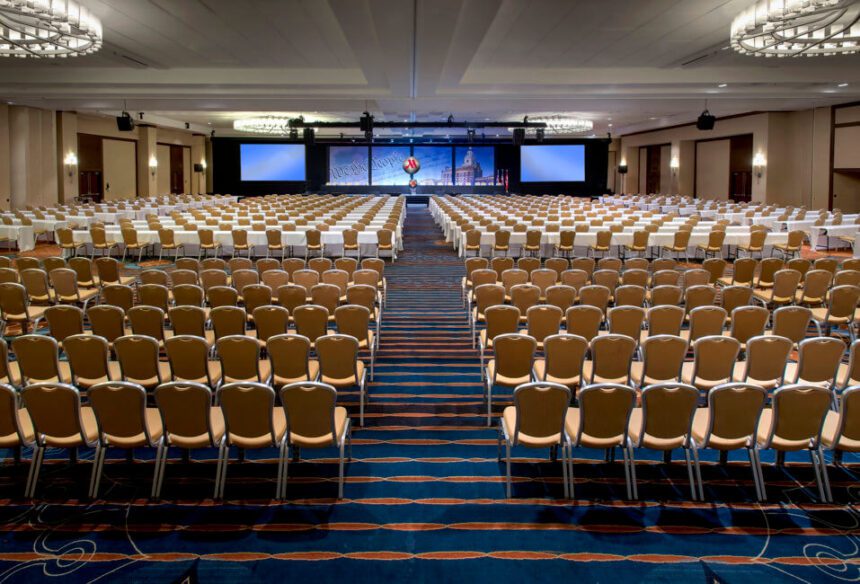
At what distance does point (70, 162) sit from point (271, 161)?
1747cm

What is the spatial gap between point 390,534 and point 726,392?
2.36m

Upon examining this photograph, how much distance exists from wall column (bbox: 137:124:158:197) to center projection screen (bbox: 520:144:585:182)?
Answer: 21569 millimetres

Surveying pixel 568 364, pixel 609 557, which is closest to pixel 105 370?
pixel 568 364

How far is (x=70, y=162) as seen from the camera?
2922cm

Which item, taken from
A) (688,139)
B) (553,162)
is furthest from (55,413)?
(553,162)

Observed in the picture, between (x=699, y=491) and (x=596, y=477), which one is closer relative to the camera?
(x=699, y=491)

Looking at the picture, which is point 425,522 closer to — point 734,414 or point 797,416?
point 734,414

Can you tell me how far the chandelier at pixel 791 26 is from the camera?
31.5 feet

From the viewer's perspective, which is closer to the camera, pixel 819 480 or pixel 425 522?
pixel 425 522

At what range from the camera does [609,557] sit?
14.0 feet

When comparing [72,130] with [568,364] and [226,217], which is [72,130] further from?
[568,364]

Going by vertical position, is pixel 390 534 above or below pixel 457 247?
below

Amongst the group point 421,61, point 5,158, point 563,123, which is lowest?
point 5,158

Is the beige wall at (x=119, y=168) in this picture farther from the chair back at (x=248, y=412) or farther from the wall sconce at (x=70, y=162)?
the chair back at (x=248, y=412)
